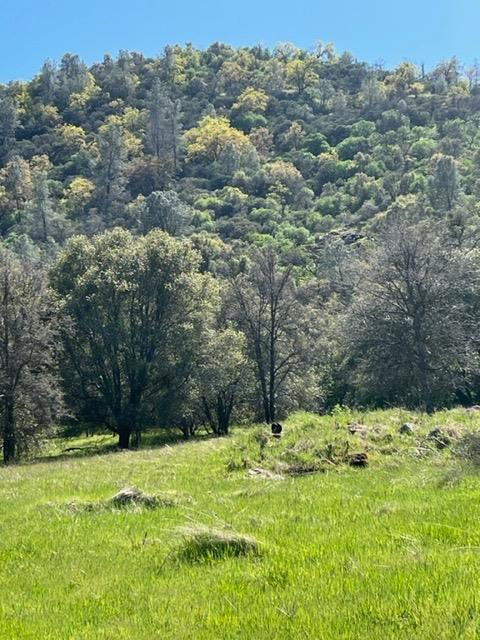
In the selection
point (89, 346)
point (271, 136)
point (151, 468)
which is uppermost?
point (271, 136)

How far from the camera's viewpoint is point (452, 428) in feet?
48.5

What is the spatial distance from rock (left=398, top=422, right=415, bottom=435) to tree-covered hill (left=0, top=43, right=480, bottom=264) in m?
50.8

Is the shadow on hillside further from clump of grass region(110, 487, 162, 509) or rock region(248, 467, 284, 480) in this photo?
clump of grass region(110, 487, 162, 509)

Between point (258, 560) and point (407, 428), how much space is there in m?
10.3

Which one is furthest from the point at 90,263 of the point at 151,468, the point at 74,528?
the point at 74,528

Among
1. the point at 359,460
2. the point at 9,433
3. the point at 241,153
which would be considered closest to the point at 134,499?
the point at 359,460

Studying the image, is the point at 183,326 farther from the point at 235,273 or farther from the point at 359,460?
the point at 235,273

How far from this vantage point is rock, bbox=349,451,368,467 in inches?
527

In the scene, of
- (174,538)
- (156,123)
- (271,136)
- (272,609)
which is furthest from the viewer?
(271,136)

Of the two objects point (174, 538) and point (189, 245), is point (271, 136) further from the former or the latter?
point (174, 538)

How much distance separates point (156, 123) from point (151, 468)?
5824 inches

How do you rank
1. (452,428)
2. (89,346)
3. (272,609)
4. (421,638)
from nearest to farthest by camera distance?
(421,638), (272,609), (452,428), (89,346)

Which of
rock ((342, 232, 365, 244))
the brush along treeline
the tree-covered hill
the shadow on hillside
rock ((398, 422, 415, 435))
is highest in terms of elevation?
the tree-covered hill

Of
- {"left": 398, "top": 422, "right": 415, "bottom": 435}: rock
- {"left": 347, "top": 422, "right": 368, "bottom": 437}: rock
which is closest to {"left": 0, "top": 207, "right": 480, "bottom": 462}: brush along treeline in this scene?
{"left": 398, "top": 422, "right": 415, "bottom": 435}: rock
